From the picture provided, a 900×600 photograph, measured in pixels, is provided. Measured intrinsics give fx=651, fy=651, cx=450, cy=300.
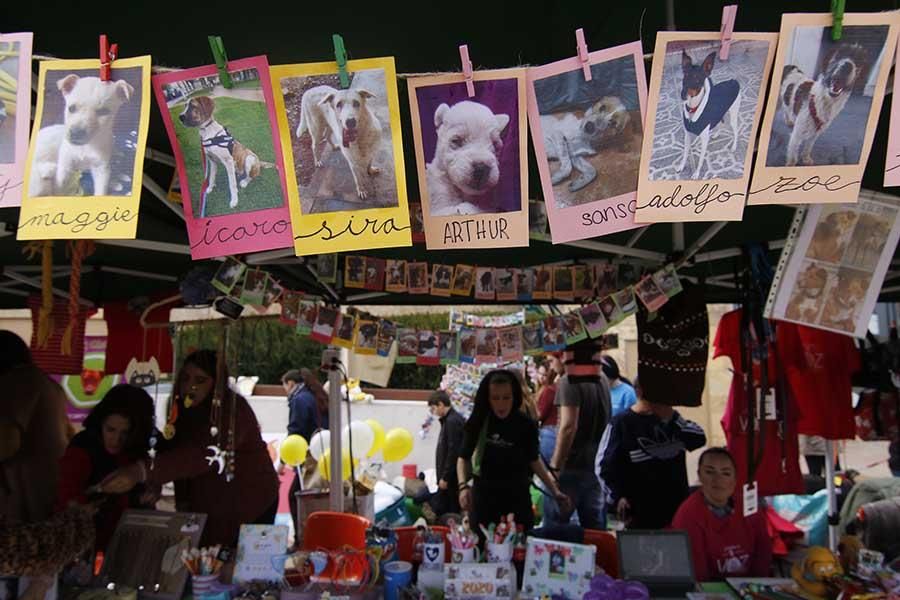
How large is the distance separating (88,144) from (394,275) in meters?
1.80

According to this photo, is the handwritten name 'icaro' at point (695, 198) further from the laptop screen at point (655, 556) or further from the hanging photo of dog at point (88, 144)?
the laptop screen at point (655, 556)

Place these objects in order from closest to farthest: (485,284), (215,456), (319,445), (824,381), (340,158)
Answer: (340,158) → (215,456) → (485,284) → (824,381) → (319,445)

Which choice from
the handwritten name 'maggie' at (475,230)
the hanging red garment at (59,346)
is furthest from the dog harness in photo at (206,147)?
the hanging red garment at (59,346)

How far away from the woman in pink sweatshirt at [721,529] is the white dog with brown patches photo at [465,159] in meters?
1.67

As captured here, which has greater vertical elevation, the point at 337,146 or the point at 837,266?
the point at 337,146

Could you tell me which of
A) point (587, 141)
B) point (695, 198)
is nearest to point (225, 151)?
point (587, 141)

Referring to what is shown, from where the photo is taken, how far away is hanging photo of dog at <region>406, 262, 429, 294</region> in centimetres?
306

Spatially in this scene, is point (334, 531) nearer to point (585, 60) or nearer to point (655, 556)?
point (655, 556)

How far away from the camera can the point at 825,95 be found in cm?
133

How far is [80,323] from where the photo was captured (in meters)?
3.56

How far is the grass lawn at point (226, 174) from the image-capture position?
53.4 inches

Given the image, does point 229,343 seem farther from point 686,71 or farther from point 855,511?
point 855,511

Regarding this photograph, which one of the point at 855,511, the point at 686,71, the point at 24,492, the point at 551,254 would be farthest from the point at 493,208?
the point at 855,511

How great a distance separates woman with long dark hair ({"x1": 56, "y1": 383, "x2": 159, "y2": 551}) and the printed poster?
90.0 inches
